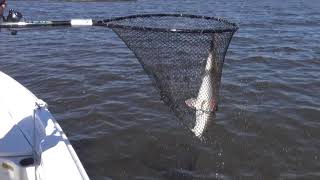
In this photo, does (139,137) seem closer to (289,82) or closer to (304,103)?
(304,103)

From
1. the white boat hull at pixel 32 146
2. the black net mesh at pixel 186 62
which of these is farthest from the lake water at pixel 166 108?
the white boat hull at pixel 32 146

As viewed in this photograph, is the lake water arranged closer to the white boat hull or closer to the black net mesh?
the black net mesh

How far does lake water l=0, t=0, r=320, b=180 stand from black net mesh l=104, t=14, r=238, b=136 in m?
1.44

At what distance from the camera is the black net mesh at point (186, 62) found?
6703 mm

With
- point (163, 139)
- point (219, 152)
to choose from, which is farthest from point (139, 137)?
point (219, 152)

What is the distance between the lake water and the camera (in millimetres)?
8188

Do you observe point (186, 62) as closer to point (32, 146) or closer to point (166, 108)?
point (32, 146)

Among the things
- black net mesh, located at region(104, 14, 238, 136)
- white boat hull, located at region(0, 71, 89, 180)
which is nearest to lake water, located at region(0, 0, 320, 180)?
black net mesh, located at region(104, 14, 238, 136)

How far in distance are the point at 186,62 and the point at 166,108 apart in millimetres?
3394

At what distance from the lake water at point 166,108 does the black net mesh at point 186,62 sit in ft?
4.71

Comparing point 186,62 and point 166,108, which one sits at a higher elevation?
point 186,62

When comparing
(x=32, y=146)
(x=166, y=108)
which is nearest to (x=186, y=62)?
(x=32, y=146)

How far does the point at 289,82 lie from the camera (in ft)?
41.1

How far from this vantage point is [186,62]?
7402 millimetres
